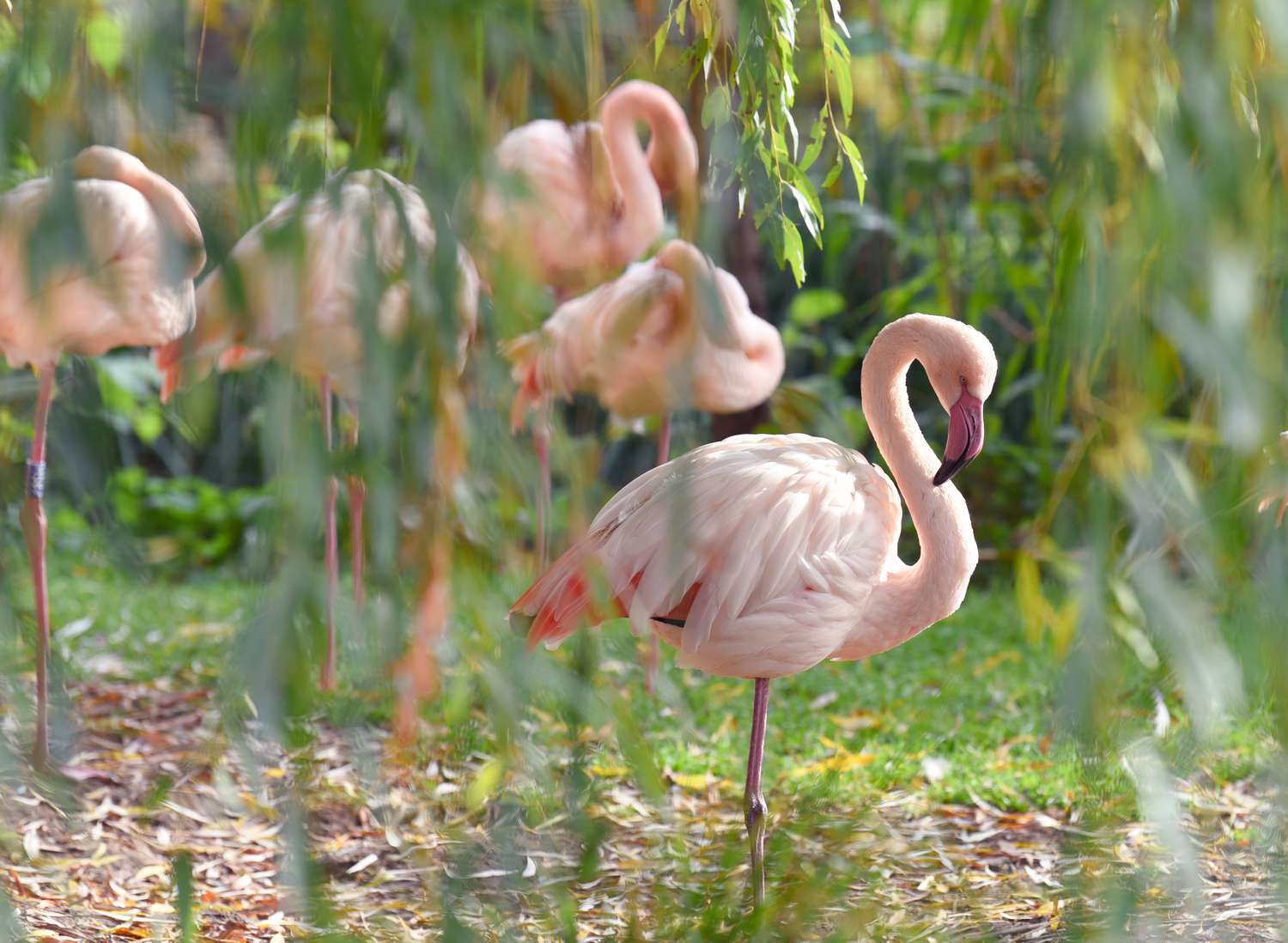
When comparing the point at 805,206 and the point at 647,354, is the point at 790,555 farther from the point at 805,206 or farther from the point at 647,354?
the point at 647,354

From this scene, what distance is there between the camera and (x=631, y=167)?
310 centimetres

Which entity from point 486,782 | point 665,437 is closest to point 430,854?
point 486,782

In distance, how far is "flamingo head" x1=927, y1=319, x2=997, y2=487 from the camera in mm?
1878

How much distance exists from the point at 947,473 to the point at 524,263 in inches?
39.3

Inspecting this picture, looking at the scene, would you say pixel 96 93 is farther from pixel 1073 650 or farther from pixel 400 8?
pixel 1073 650

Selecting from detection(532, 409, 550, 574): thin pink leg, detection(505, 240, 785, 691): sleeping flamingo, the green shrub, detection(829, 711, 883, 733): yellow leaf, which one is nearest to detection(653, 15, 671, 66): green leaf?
detection(505, 240, 785, 691): sleeping flamingo

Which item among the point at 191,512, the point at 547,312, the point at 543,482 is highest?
the point at 547,312

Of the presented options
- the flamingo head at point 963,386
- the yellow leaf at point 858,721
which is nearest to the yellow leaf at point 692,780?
the yellow leaf at point 858,721

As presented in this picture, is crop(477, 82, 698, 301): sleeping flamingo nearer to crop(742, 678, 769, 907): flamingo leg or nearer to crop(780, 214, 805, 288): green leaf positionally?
crop(742, 678, 769, 907): flamingo leg

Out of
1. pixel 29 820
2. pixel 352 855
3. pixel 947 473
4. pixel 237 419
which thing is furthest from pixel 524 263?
pixel 237 419

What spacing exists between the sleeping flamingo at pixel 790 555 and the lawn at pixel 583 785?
174 millimetres

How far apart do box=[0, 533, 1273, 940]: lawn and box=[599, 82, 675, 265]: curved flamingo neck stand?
36.5 inches

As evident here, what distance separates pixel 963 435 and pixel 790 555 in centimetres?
28

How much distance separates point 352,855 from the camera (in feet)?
7.39
